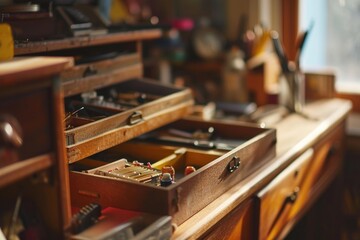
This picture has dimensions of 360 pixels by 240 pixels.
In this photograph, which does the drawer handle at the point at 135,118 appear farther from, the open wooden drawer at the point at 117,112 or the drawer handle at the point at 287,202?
the drawer handle at the point at 287,202

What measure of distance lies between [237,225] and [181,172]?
0.22 metres

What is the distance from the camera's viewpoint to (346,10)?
272 centimetres

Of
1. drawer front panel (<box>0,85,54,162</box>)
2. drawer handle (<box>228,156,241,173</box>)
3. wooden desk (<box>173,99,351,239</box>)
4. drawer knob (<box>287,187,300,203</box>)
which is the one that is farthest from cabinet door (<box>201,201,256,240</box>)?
drawer front panel (<box>0,85,54,162</box>)

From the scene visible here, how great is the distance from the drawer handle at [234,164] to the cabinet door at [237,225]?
0.11 m

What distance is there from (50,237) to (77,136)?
1.00ft

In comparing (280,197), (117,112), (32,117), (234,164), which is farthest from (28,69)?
(280,197)

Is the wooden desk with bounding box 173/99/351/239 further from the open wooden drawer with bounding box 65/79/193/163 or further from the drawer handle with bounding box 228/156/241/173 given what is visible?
the open wooden drawer with bounding box 65/79/193/163

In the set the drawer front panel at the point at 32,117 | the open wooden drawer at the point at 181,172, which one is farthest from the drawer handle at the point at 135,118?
the drawer front panel at the point at 32,117

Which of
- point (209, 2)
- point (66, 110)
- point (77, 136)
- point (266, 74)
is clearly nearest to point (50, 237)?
point (77, 136)

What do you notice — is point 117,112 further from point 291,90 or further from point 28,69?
point 291,90

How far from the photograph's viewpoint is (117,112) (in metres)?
1.61

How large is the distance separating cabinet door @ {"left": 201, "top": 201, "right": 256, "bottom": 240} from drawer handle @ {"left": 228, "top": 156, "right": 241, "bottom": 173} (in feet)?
0.35

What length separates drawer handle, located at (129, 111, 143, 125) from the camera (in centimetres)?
161

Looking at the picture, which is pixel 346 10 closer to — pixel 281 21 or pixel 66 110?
pixel 281 21
